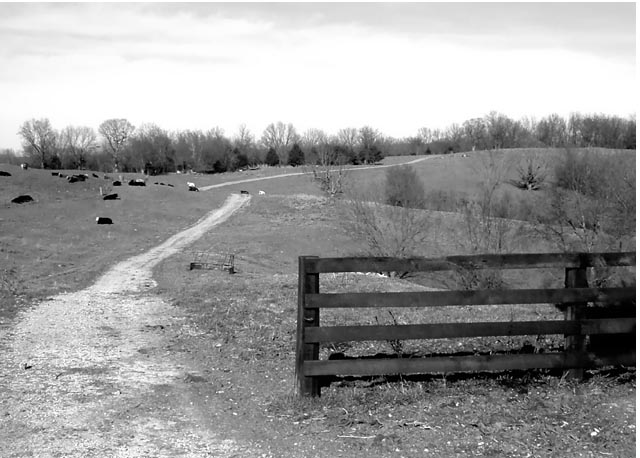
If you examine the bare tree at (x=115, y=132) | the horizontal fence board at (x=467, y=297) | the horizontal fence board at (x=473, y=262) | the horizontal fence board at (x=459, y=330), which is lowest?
the horizontal fence board at (x=459, y=330)

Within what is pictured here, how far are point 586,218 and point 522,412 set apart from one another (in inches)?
1680

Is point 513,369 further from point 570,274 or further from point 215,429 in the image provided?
point 215,429

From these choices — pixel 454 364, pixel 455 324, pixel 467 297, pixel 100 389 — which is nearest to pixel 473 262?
pixel 467 297

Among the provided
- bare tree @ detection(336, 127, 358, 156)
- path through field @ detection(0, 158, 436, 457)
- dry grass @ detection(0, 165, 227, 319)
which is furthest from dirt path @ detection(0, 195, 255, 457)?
bare tree @ detection(336, 127, 358, 156)

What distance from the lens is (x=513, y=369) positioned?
6.54 m

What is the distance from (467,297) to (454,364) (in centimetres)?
72

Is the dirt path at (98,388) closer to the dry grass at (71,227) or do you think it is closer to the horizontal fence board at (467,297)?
the horizontal fence board at (467,297)

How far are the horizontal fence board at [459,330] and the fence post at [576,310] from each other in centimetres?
9

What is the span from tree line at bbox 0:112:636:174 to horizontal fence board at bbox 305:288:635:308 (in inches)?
3415

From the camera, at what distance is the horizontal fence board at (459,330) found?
6.18 metres

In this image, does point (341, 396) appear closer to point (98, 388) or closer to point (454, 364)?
point (454, 364)

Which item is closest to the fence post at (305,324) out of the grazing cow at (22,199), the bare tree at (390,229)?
the bare tree at (390,229)

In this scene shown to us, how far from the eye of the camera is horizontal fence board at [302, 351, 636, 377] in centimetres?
616

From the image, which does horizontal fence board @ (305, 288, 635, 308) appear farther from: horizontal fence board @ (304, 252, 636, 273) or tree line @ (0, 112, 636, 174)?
tree line @ (0, 112, 636, 174)
